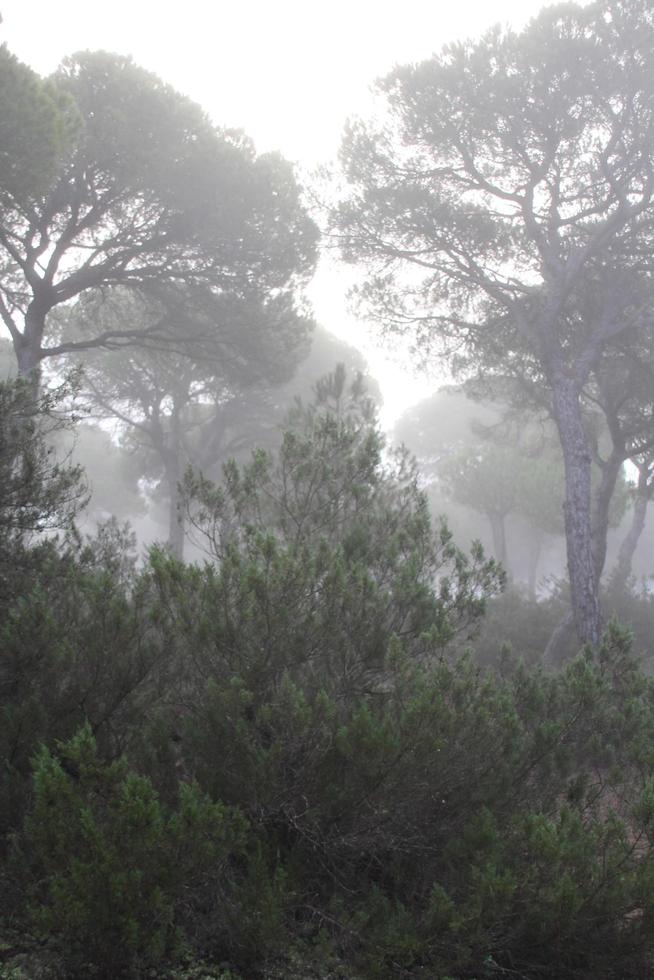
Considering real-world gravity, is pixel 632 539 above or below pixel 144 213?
below

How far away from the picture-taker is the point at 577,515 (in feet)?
32.8

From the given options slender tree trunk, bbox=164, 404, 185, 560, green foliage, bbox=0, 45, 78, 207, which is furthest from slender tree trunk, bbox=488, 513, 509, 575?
green foliage, bbox=0, 45, 78, 207

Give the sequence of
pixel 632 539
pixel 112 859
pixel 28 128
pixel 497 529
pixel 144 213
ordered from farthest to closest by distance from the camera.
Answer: pixel 497 529, pixel 632 539, pixel 144 213, pixel 28 128, pixel 112 859

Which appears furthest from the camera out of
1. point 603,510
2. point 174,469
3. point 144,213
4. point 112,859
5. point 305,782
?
point 174,469

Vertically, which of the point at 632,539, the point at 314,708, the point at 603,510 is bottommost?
the point at 314,708

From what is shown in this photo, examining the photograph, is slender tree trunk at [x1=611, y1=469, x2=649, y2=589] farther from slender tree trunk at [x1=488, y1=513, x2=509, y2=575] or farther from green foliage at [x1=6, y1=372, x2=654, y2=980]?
green foliage at [x1=6, y1=372, x2=654, y2=980]

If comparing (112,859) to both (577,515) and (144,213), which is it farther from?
(144,213)

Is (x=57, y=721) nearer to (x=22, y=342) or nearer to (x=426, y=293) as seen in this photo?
(x=22, y=342)

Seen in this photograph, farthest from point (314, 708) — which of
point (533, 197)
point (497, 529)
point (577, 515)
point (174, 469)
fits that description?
point (497, 529)

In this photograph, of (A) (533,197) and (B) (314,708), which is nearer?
(B) (314,708)

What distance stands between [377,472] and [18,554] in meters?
2.62

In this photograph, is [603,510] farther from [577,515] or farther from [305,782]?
[305,782]

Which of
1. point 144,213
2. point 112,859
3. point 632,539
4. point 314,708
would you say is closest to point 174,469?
point 144,213

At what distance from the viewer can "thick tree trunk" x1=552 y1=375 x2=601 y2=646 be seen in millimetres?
9727
